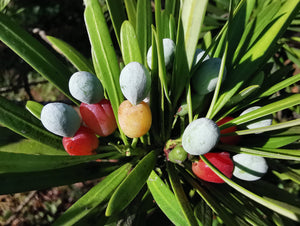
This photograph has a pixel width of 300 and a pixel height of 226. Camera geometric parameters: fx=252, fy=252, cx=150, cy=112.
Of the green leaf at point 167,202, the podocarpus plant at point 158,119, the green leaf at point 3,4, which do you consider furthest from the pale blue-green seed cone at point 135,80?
the green leaf at point 3,4

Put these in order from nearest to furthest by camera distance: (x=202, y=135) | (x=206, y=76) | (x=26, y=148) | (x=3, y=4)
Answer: (x=202, y=135) < (x=206, y=76) < (x=26, y=148) < (x=3, y=4)

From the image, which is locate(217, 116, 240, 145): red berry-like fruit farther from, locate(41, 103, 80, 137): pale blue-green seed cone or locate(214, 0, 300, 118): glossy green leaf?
locate(41, 103, 80, 137): pale blue-green seed cone

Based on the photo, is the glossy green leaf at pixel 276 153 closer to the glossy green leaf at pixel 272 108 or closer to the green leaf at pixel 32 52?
the glossy green leaf at pixel 272 108

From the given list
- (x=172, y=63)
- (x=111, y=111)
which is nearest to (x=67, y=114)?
(x=111, y=111)

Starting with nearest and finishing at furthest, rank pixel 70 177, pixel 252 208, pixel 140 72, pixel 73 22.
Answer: pixel 140 72 → pixel 70 177 → pixel 252 208 → pixel 73 22

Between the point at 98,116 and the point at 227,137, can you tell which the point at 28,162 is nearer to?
the point at 98,116

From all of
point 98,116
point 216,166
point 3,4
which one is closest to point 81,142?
point 98,116

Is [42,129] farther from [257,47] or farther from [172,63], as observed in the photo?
[257,47]
